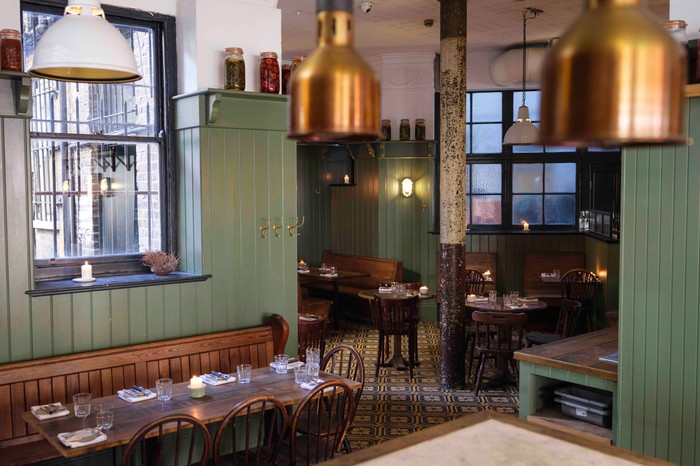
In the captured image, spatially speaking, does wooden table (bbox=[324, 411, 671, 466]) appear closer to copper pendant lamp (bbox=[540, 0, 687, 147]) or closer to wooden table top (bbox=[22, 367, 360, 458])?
copper pendant lamp (bbox=[540, 0, 687, 147])

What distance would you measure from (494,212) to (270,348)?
656 cm

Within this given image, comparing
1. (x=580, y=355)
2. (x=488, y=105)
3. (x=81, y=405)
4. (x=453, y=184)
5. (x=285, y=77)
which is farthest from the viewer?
(x=488, y=105)

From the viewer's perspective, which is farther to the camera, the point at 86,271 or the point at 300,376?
the point at 86,271

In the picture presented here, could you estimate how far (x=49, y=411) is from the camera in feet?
13.4

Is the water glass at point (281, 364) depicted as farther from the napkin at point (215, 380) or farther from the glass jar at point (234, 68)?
the glass jar at point (234, 68)

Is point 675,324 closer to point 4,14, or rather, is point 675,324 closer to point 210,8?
point 210,8

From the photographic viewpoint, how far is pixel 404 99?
11039 millimetres

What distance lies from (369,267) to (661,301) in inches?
288

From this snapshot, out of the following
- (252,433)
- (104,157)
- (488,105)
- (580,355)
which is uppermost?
(488,105)

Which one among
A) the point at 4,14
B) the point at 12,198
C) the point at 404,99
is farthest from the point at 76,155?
the point at 404,99

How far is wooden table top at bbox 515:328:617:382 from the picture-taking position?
4.51 meters

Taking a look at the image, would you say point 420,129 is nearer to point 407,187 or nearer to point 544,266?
point 407,187

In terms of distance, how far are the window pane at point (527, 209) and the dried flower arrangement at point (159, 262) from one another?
710 cm

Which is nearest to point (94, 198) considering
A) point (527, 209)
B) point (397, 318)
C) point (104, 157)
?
point (104, 157)
